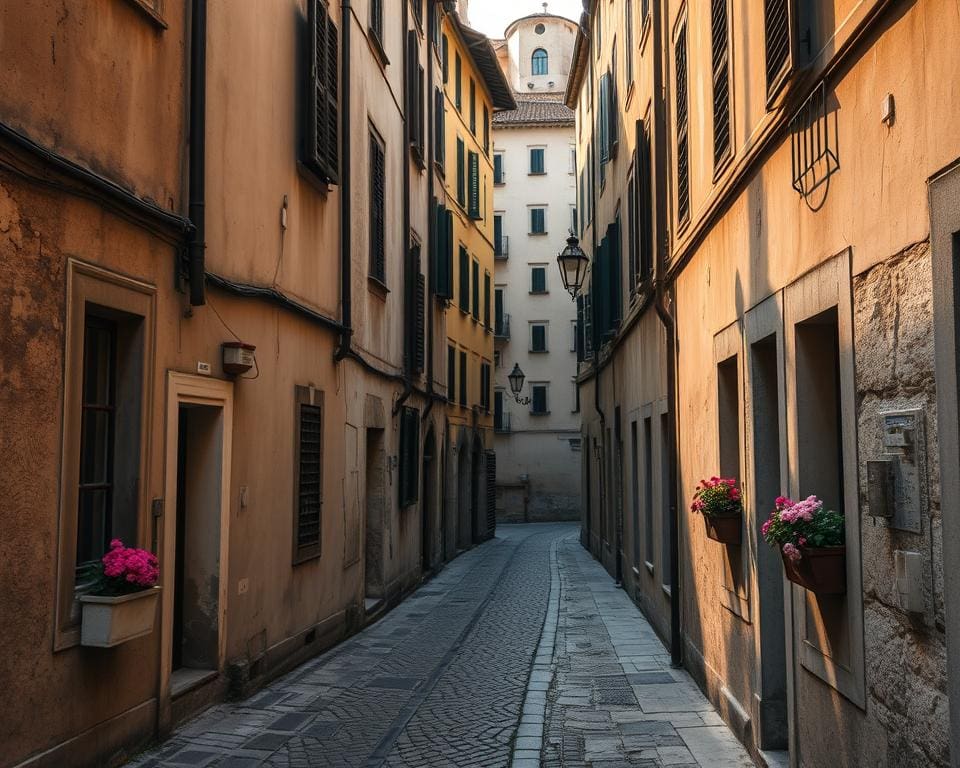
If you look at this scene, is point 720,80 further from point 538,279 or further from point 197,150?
point 538,279

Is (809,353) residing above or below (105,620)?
above

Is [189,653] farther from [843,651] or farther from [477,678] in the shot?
[843,651]

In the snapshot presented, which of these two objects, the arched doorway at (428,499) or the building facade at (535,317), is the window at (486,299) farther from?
the building facade at (535,317)

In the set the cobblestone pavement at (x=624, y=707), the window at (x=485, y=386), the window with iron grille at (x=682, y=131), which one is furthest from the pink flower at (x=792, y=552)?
the window at (x=485, y=386)

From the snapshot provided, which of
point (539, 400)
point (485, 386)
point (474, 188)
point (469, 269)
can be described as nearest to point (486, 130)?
point (474, 188)

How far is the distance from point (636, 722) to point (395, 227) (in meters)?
11.2

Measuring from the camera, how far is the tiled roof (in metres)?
47.0

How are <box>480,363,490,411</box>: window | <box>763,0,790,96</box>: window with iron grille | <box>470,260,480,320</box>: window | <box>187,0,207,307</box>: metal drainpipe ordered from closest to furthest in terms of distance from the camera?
<box>763,0,790,96</box>: window with iron grille, <box>187,0,207,307</box>: metal drainpipe, <box>470,260,480,320</box>: window, <box>480,363,490,411</box>: window

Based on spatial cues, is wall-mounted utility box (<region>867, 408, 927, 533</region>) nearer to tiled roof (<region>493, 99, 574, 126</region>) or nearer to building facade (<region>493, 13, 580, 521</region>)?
building facade (<region>493, 13, 580, 521</region>)

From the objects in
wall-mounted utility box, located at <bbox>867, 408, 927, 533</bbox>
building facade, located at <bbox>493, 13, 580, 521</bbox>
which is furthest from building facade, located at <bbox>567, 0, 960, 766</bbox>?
building facade, located at <bbox>493, 13, 580, 521</bbox>

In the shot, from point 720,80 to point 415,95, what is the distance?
12.1 metres

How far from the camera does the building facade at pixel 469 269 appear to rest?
1031 inches

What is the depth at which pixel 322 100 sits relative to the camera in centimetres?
1202

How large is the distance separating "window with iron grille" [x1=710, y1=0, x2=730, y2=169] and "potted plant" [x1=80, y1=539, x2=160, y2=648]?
5.43 meters
